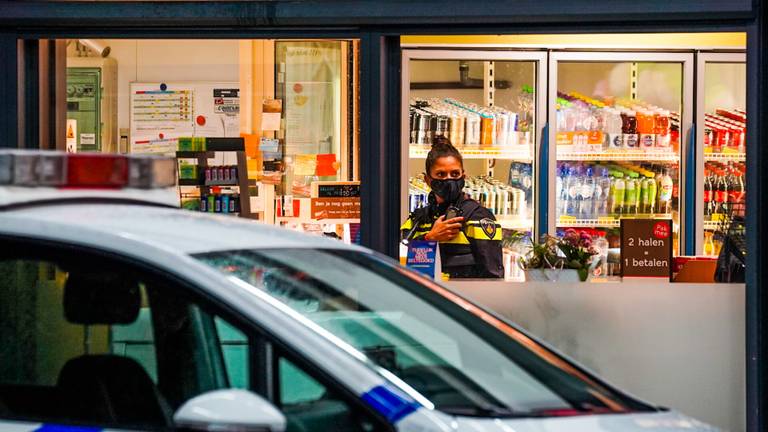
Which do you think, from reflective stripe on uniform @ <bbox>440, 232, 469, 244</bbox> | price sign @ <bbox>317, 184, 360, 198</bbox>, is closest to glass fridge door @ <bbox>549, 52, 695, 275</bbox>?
reflective stripe on uniform @ <bbox>440, 232, 469, 244</bbox>

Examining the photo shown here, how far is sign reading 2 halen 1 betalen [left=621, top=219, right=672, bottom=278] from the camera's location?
Result: 23.5 ft

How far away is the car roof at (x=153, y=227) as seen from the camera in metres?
3.13

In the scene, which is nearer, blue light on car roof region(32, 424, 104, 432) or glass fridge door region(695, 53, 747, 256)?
blue light on car roof region(32, 424, 104, 432)

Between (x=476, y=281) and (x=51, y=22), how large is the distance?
290 centimetres

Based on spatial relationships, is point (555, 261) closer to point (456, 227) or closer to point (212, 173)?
point (456, 227)

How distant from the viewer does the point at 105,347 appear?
3.24 metres

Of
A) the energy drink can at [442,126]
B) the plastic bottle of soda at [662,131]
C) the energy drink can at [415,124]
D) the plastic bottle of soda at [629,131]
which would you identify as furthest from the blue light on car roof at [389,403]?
the plastic bottle of soda at [662,131]

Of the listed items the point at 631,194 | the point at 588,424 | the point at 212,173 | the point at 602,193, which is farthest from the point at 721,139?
the point at 588,424

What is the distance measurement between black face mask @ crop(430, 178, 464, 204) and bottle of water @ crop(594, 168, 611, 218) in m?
1.29

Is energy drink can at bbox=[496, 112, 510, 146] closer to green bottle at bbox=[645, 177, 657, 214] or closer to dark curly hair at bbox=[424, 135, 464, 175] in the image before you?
dark curly hair at bbox=[424, 135, 464, 175]

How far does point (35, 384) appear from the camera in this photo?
325 cm

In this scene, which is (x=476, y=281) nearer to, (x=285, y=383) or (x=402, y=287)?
(x=402, y=287)

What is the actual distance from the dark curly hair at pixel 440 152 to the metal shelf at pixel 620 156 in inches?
35.9

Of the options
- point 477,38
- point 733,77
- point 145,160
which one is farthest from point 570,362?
point 733,77
